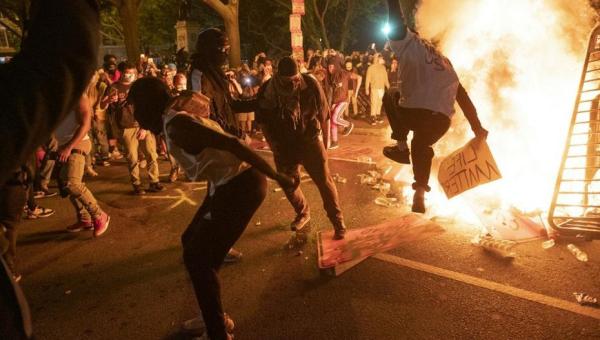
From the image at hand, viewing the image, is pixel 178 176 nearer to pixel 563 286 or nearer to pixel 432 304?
pixel 432 304

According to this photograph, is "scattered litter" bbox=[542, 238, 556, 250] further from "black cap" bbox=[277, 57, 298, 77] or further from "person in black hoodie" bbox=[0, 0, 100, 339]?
"person in black hoodie" bbox=[0, 0, 100, 339]

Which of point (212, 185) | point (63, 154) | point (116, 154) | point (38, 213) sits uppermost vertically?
point (63, 154)

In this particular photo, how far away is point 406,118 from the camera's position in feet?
11.8

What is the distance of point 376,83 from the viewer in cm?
1359

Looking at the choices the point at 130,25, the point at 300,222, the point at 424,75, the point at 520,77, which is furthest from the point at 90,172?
the point at 130,25

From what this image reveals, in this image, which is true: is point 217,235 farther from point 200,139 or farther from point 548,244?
point 548,244

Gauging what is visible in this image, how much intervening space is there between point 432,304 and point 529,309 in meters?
0.74

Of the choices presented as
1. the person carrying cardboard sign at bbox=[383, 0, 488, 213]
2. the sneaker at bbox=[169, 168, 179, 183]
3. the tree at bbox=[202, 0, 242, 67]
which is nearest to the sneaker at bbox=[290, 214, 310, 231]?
the person carrying cardboard sign at bbox=[383, 0, 488, 213]

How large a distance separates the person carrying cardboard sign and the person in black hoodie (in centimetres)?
274

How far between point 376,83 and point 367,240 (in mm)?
9911

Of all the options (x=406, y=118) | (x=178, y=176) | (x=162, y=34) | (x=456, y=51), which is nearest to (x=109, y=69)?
(x=178, y=176)

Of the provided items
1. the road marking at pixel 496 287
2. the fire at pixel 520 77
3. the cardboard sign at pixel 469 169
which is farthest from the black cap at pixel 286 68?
the fire at pixel 520 77

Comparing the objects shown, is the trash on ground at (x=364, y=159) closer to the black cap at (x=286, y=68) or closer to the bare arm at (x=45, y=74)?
the black cap at (x=286, y=68)

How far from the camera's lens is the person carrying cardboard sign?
339 centimetres
